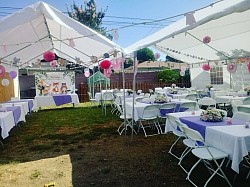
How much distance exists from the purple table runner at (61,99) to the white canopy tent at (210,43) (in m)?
4.85

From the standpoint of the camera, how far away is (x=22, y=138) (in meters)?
6.47

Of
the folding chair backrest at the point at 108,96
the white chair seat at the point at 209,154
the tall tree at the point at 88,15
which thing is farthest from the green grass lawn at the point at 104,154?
the tall tree at the point at 88,15

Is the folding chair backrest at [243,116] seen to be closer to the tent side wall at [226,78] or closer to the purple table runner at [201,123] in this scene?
the purple table runner at [201,123]

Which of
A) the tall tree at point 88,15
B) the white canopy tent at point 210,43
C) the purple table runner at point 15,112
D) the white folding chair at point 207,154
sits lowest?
the white folding chair at point 207,154

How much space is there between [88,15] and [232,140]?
2416 cm

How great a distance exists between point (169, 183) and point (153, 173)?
1.35ft

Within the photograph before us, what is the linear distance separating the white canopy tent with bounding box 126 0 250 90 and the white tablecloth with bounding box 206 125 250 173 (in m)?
1.52

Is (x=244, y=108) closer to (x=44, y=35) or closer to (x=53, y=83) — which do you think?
(x=44, y=35)

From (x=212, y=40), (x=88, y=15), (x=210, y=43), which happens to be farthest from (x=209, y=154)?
(x=88, y=15)

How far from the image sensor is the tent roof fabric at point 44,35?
534 cm

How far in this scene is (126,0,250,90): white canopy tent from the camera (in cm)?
612

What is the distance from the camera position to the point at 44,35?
8844 millimetres

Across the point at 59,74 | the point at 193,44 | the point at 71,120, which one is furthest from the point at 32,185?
the point at 59,74

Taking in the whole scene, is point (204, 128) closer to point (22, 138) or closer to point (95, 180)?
point (95, 180)
